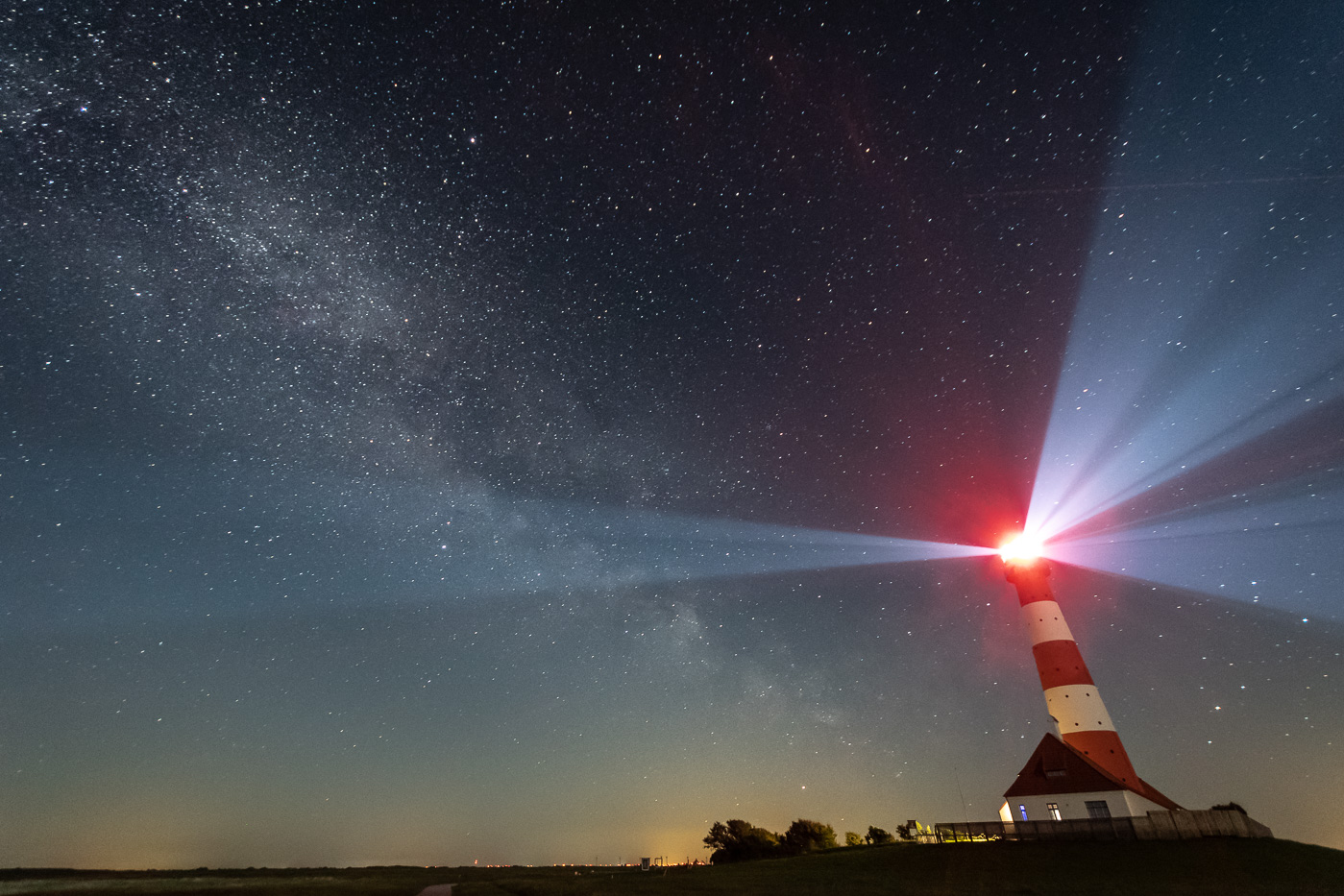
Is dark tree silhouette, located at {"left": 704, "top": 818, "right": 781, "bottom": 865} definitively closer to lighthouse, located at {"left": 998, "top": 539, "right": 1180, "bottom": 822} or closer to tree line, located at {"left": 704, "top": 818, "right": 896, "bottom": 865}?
tree line, located at {"left": 704, "top": 818, "right": 896, "bottom": 865}

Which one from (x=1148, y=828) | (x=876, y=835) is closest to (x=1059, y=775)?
(x=1148, y=828)

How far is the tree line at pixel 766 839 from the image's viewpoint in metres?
50.0

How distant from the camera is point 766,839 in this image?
50.6 m

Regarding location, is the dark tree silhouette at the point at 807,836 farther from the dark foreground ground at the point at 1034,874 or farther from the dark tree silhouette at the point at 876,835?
the dark foreground ground at the point at 1034,874

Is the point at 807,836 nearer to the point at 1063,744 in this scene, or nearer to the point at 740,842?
the point at 740,842

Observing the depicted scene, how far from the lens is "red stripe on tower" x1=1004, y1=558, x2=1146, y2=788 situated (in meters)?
38.0

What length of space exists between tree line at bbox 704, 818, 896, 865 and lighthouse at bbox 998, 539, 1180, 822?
18.2 metres

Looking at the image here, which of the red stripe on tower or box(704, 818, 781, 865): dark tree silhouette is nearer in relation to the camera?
the red stripe on tower

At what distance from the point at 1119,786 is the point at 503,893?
105 ft

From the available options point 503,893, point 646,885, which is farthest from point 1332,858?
point 503,893

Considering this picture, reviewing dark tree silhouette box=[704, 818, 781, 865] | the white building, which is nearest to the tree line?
dark tree silhouette box=[704, 818, 781, 865]

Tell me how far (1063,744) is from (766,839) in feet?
82.1

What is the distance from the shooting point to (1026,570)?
46.3 meters

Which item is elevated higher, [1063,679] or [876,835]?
[1063,679]
